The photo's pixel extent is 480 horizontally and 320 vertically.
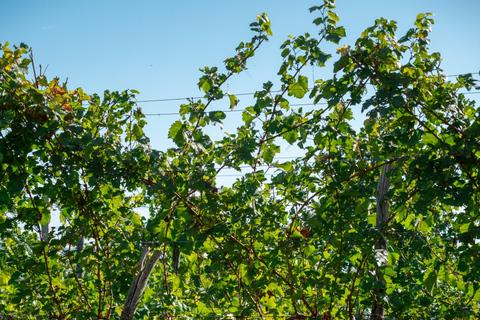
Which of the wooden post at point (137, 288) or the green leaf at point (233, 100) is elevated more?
the green leaf at point (233, 100)

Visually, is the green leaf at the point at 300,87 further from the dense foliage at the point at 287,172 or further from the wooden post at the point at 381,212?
the wooden post at the point at 381,212

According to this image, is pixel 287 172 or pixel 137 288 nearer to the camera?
pixel 287 172

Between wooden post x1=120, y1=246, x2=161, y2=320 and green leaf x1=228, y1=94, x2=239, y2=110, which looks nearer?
green leaf x1=228, y1=94, x2=239, y2=110

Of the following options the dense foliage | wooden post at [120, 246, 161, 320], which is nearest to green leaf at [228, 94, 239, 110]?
the dense foliage

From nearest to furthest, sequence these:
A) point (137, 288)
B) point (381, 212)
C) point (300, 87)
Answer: point (300, 87) → point (381, 212) → point (137, 288)

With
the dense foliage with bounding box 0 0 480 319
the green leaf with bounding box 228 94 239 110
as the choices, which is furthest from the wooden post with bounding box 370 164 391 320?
the green leaf with bounding box 228 94 239 110

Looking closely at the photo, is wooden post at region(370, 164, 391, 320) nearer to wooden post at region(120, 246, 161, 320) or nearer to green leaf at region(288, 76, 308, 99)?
green leaf at region(288, 76, 308, 99)

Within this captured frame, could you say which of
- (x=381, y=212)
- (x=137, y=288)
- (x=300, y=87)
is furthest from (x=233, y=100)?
(x=137, y=288)

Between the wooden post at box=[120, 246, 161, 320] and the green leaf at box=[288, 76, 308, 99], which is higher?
the green leaf at box=[288, 76, 308, 99]

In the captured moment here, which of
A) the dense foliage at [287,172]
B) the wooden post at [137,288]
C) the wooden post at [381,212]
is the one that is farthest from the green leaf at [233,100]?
the wooden post at [137,288]

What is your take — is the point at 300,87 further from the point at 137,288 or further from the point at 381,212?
the point at 137,288

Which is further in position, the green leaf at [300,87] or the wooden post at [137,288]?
the wooden post at [137,288]

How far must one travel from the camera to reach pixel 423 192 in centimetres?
226

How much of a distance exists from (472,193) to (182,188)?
1.49 meters
